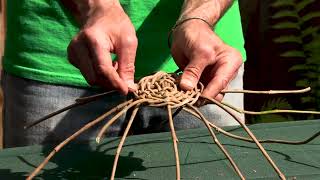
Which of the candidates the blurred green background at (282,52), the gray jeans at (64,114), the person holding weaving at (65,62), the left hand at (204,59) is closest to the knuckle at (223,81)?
the left hand at (204,59)

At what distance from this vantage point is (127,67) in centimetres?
101

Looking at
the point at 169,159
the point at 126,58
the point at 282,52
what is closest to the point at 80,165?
the point at 169,159

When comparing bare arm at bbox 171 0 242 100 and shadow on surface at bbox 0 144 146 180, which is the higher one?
bare arm at bbox 171 0 242 100

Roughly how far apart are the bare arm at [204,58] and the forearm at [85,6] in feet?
0.39

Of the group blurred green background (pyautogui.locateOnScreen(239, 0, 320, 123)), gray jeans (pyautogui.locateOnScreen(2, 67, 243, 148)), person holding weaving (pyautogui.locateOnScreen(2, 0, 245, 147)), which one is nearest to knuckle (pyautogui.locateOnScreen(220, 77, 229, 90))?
person holding weaving (pyautogui.locateOnScreen(2, 0, 245, 147))

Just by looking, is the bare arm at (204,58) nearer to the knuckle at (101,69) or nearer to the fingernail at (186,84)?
the fingernail at (186,84)

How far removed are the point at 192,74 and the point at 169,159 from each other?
273mm

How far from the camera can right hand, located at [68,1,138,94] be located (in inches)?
38.3

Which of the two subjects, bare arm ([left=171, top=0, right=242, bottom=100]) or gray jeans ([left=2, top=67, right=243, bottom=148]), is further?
gray jeans ([left=2, top=67, right=243, bottom=148])

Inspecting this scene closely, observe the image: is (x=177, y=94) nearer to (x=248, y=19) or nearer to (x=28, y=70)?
(x=28, y=70)

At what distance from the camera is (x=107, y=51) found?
3.24ft

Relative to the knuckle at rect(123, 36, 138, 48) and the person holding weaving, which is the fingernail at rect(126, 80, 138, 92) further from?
the person holding weaving

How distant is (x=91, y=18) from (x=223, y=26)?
0.47 meters

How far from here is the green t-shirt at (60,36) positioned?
4.65 ft
